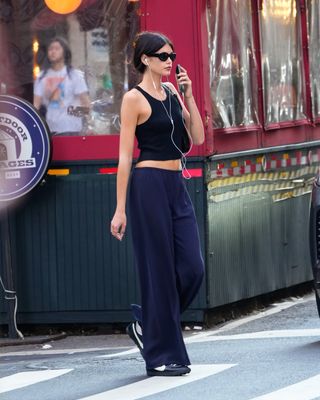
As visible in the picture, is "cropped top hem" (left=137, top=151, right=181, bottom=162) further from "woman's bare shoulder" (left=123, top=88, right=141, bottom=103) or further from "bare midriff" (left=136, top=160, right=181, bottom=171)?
"woman's bare shoulder" (left=123, top=88, right=141, bottom=103)

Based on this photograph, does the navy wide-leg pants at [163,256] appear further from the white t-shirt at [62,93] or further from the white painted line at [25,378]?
the white t-shirt at [62,93]

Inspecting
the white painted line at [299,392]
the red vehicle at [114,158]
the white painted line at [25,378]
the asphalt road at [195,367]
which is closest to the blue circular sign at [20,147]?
the red vehicle at [114,158]

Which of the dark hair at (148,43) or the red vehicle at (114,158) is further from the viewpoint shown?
the red vehicle at (114,158)

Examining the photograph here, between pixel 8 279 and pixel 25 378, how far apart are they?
9.10 ft

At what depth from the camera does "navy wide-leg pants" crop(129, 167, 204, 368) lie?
7957 mm

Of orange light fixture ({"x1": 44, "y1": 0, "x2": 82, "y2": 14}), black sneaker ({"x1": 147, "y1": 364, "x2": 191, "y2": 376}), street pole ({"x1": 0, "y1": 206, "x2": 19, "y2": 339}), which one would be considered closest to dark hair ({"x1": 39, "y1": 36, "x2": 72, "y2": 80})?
orange light fixture ({"x1": 44, "y1": 0, "x2": 82, "y2": 14})

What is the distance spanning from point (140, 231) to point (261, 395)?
4.15 ft

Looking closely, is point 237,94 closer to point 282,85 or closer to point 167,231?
point 282,85

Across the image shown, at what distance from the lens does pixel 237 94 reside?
11.9m

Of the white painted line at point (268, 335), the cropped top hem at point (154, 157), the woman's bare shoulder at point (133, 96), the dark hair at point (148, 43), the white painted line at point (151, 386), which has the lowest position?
the white painted line at point (268, 335)

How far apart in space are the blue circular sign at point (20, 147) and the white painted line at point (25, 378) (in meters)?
2.60

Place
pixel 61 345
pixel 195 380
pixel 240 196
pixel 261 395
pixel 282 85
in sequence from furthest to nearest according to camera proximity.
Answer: pixel 282 85 < pixel 240 196 < pixel 61 345 < pixel 195 380 < pixel 261 395

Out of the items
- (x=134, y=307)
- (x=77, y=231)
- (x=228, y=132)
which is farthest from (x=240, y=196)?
(x=134, y=307)

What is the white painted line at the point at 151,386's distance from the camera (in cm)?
752
